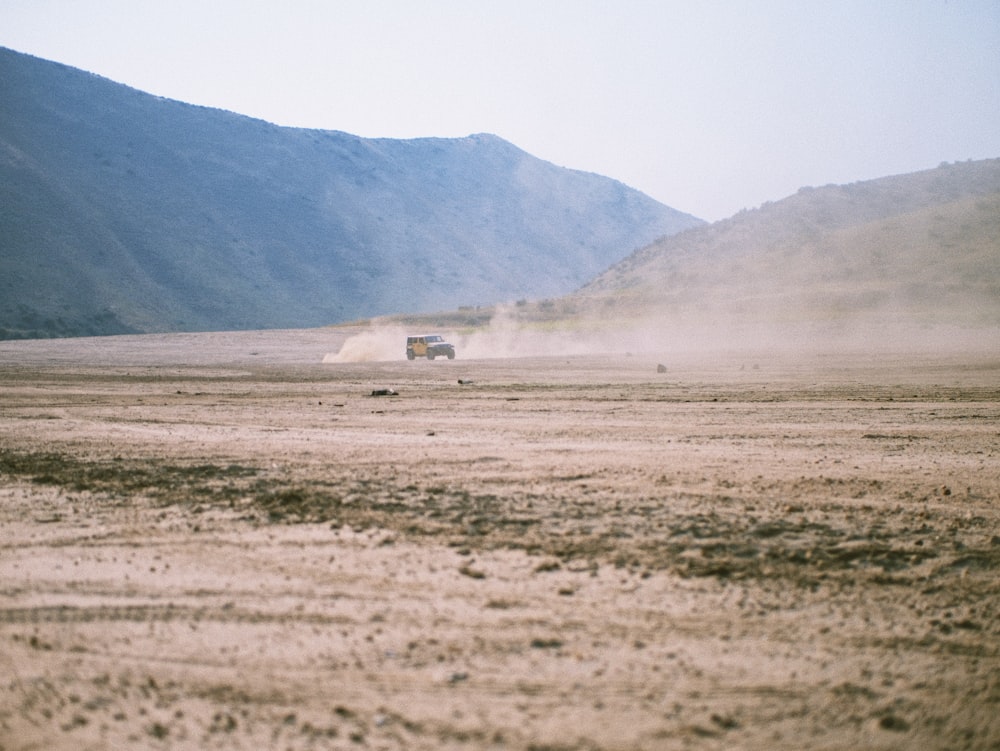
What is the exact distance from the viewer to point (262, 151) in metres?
122

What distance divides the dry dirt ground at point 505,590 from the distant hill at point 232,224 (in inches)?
2568

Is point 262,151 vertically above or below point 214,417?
above

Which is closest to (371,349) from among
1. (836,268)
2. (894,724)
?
(836,268)

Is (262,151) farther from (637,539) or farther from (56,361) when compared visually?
(637,539)

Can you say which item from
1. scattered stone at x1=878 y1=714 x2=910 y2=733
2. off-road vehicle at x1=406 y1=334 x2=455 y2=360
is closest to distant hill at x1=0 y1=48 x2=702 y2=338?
off-road vehicle at x1=406 y1=334 x2=455 y2=360

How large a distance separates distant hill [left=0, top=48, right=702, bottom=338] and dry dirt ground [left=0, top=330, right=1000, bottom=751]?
65221mm

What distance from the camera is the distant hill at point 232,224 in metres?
82.1

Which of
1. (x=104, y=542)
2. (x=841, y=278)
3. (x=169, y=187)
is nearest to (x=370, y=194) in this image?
(x=169, y=187)

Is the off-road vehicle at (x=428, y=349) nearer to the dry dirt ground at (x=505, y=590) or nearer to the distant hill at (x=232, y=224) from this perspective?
the dry dirt ground at (x=505, y=590)

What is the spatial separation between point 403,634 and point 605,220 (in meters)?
160

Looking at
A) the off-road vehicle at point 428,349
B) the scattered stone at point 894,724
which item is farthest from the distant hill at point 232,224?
the scattered stone at point 894,724

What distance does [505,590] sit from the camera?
5035 mm

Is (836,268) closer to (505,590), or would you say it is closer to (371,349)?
(371,349)

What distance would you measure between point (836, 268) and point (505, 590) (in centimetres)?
6584
